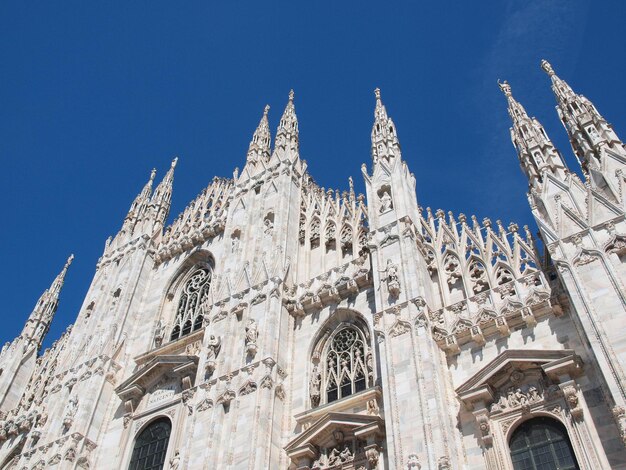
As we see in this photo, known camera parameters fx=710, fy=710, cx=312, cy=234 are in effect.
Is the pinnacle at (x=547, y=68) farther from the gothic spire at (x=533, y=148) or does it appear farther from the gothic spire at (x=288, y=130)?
the gothic spire at (x=288, y=130)

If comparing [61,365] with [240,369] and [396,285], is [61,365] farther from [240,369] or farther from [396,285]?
[396,285]

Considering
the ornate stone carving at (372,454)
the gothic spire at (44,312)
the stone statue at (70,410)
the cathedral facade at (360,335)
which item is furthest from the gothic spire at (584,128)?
the gothic spire at (44,312)

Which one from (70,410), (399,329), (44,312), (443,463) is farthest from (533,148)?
(44,312)

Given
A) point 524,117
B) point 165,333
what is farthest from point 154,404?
point 524,117

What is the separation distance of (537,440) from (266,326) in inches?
300

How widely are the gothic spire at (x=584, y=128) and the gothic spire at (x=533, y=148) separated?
2.00 ft

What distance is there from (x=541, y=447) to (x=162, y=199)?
19.8 m

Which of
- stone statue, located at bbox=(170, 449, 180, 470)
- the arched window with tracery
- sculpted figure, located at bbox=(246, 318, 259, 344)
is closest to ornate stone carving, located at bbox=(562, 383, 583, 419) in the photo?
the arched window with tracery

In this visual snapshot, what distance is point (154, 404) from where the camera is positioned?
20297mm

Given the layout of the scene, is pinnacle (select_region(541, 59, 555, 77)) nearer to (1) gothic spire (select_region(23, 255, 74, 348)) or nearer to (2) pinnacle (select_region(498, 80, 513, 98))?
(2) pinnacle (select_region(498, 80, 513, 98))

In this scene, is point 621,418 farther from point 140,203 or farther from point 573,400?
point 140,203

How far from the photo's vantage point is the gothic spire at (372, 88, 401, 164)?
68.6 feet

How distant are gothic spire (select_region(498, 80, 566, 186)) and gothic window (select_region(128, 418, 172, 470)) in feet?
38.5

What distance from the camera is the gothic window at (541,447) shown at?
1291 centimetres
